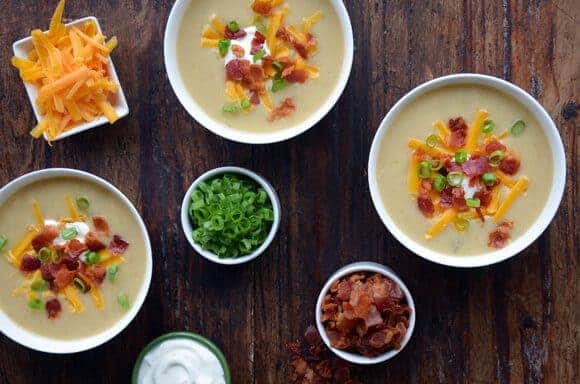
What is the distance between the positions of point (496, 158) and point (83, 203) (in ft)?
4.79

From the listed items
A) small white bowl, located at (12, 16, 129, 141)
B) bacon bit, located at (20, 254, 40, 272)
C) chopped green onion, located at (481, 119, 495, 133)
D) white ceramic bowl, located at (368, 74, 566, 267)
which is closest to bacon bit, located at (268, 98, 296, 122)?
white ceramic bowl, located at (368, 74, 566, 267)

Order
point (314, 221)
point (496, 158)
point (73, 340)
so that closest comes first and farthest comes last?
point (496, 158), point (73, 340), point (314, 221)

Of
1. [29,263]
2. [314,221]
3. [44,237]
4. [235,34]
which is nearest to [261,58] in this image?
[235,34]

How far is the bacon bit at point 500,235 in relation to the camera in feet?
8.43

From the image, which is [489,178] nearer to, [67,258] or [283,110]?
[283,110]

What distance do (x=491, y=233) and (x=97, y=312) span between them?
1443 millimetres

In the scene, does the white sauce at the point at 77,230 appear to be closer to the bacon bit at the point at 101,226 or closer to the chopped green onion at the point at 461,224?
the bacon bit at the point at 101,226

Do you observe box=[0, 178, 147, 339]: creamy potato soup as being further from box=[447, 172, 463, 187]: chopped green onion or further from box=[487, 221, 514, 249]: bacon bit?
box=[487, 221, 514, 249]: bacon bit

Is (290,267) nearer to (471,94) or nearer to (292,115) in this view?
(292,115)

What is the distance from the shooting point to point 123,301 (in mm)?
2654

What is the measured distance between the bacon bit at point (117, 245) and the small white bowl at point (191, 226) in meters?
0.22

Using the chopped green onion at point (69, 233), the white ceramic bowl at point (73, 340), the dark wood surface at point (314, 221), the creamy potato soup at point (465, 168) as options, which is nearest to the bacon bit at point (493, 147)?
the creamy potato soup at point (465, 168)

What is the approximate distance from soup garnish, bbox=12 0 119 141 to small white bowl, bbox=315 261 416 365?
994 mm

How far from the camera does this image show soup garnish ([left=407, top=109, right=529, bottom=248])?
8.28 ft
